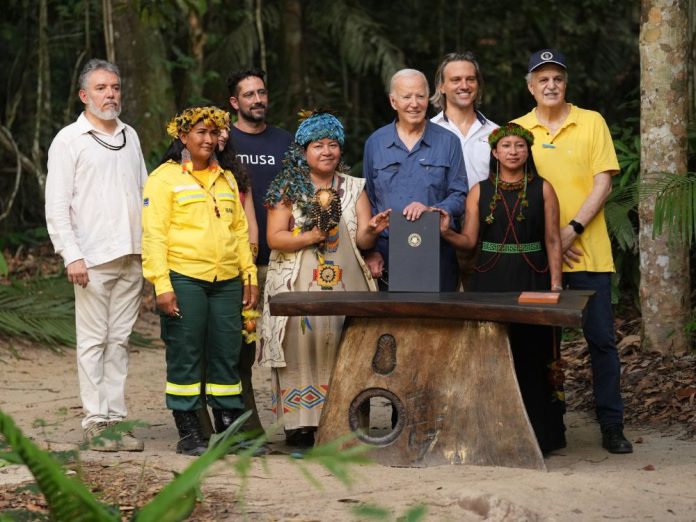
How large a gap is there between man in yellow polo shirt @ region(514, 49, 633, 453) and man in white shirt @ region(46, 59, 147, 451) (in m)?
2.08

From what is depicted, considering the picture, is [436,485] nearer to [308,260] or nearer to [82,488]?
[308,260]

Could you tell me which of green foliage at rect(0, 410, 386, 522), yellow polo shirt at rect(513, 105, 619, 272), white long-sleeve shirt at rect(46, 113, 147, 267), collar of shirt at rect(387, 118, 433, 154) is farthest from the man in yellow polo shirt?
green foliage at rect(0, 410, 386, 522)

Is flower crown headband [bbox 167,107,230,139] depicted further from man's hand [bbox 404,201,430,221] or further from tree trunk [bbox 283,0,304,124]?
tree trunk [bbox 283,0,304,124]

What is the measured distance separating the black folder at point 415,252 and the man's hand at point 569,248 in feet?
2.26

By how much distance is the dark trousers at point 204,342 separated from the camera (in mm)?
5562

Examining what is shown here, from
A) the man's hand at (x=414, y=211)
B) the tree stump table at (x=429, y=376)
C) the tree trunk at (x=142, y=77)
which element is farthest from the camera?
the tree trunk at (x=142, y=77)

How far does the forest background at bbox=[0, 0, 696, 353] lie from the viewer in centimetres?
1100

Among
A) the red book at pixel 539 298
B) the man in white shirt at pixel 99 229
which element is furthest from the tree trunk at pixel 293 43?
the red book at pixel 539 298

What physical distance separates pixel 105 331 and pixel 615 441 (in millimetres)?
2594

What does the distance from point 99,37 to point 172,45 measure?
159 cm

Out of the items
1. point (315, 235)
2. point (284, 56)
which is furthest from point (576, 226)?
point (284, 56)

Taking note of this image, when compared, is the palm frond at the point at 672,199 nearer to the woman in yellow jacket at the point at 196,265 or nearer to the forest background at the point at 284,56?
the woman in yellow jacket at the point at 196,265

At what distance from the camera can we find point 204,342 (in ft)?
18.7

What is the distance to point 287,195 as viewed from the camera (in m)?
5.73
